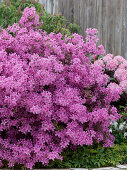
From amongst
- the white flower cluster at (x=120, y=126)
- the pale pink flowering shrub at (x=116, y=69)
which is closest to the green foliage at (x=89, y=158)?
the white flower cluster at (x=120, y=126)

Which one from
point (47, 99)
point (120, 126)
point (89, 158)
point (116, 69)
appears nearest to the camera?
point (47, 99)

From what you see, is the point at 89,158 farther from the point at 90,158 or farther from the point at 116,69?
the point at 116,69

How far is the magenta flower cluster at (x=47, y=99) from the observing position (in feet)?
8.94

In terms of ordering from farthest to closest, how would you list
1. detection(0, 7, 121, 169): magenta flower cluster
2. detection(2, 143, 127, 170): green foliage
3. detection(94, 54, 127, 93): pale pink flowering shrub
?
detection(94, 54, 127, 93): pale pink flowering shrub
detection(2, 143, 127, 170): green foliage
detection(0, 7, 121, 169): magenta flower cluster

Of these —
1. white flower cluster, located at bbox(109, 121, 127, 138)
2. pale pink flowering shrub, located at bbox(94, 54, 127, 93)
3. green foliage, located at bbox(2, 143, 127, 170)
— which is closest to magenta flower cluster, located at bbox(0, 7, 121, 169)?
green foliage, located at bbox(2, 143, 127, 170)

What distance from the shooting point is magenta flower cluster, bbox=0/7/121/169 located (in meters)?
2.72

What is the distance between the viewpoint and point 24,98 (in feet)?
9.09

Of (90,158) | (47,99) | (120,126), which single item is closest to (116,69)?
(120,126)

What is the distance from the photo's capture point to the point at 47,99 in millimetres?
2758

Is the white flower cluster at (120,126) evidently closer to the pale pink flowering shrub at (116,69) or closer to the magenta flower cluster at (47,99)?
the magenta flower cluster at (47,99)

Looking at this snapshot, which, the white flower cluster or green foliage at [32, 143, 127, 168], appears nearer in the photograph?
green foliage at [32, 143, 127, 168]

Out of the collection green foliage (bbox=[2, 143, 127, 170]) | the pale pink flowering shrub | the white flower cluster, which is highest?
the pale pink flowering shrub

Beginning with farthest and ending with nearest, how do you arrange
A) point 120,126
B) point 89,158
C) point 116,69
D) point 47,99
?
point 116,69, point 120,126, point 89,158, point 47,99

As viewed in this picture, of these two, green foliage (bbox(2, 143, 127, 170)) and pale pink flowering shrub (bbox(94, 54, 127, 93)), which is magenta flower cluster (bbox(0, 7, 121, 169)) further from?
pale pink flowering shrub (bbox(94, 54, 127, 93))
